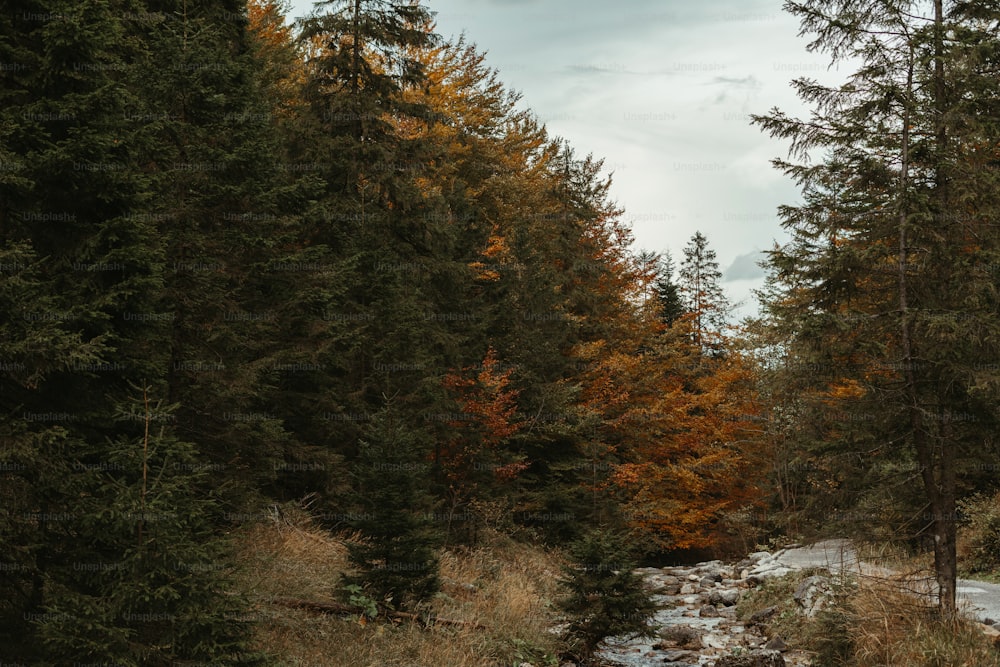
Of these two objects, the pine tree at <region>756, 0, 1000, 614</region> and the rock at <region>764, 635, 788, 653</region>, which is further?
the rock at <region>764, 635, 788, 653</region>

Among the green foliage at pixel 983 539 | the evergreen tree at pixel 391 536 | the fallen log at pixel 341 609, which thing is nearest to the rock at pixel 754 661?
the fallen log at pixel 341 609

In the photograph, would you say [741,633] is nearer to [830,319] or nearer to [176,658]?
[830,319]

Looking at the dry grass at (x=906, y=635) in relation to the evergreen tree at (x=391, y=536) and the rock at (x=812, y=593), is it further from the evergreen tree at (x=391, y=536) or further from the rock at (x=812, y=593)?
the evergreen tree at (x=391, y=536)

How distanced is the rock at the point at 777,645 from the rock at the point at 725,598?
515 centimetres

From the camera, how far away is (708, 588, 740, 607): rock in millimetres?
17719

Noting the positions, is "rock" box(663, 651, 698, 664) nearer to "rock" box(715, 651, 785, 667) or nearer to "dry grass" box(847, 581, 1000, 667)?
"rock" box(715, 651, 785, 667)

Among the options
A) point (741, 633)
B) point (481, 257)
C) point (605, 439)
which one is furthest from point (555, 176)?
point (741, 633)

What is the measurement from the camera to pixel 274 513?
12.9 m

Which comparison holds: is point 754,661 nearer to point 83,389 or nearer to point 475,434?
point 83,389

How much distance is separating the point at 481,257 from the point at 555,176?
411 inches

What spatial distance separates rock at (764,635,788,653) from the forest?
2081 mm

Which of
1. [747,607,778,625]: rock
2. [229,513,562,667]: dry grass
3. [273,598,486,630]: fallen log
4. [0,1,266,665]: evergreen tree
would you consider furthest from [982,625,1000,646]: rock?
[0,1,266,665]: evergreen tree

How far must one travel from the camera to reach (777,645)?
12227mm

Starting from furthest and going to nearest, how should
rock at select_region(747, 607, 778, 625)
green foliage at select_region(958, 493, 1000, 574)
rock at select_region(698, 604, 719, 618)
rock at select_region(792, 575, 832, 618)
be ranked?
rock at select_region(698, 604, 719, 618)
green foliage at select_region(958, 493, 1000, 574)
rock at select_region(747, 607, 778, 625)
rock at select_region(792, 575, 832, 618)
